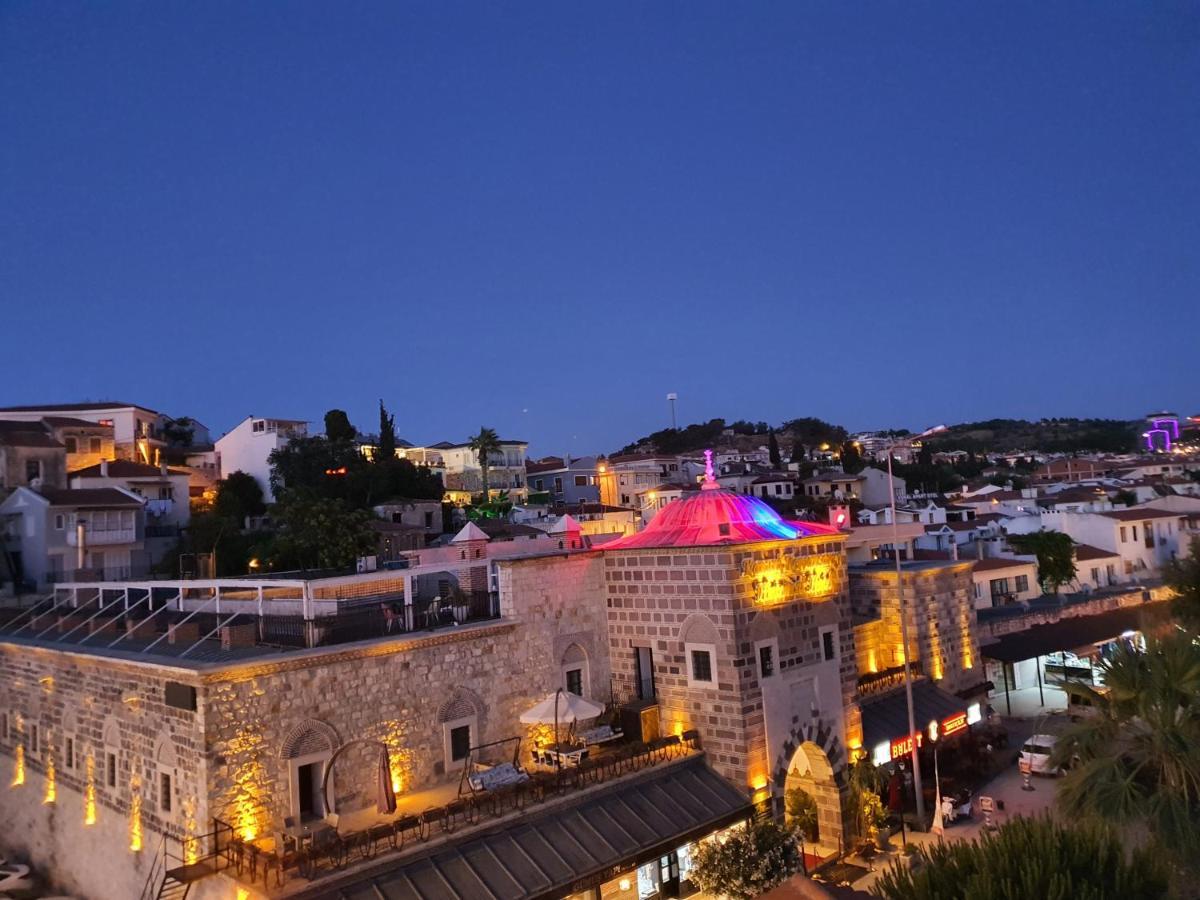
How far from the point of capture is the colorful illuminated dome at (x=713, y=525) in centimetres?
1725

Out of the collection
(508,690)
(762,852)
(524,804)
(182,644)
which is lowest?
(762,852)

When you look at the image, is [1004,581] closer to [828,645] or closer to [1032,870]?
[828,645]

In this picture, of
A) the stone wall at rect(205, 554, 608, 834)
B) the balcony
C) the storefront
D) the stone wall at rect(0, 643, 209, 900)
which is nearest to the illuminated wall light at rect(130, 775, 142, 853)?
the stone wall at rect(0, 643, 209, 900)

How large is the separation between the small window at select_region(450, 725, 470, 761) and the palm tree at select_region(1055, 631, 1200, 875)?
32.4ft

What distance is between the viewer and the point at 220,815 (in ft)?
38.8

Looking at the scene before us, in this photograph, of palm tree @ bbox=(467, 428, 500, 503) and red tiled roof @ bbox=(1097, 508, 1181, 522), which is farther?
palm tree @ bbox=(467, 428, 500, 503)

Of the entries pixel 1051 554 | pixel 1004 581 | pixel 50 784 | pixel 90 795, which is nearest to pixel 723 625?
pixel 90 795

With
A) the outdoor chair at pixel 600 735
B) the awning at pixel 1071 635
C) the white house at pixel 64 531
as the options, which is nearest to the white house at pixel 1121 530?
the awning at pixel 1071 635

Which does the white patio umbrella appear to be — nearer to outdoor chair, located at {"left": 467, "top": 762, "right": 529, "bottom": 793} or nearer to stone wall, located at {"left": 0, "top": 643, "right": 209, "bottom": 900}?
outdoor chair, located at {"left": 467, "top": 762, "right": 529, "bottom": 793}

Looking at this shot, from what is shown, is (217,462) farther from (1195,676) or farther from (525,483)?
(1195,676)

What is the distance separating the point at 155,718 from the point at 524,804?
6.21 m

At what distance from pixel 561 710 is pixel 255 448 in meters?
43.7

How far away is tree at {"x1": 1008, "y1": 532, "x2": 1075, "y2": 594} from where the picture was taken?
39.1m

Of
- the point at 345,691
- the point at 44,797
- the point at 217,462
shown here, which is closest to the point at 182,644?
the point at 345,691
